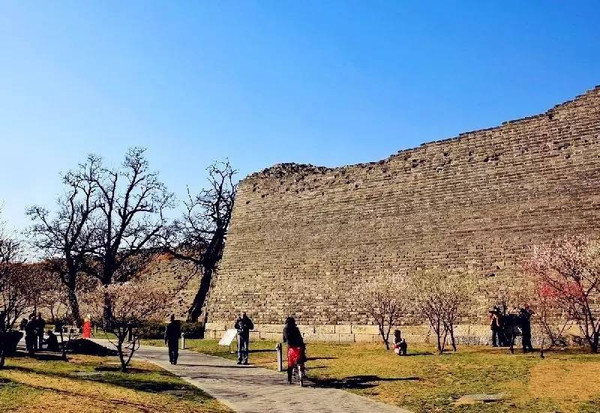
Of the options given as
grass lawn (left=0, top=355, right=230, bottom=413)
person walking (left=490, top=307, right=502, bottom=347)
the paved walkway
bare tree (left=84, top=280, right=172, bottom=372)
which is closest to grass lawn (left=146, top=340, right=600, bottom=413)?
person walking (left=490, top=307, right=502, bottom=347)

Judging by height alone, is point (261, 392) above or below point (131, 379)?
below

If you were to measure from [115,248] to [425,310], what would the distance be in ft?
78.0

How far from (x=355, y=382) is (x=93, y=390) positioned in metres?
5.28

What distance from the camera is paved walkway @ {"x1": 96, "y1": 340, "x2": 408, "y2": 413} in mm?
9492

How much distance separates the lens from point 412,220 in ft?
72.7

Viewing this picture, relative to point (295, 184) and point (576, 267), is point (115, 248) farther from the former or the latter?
point (576, 267)

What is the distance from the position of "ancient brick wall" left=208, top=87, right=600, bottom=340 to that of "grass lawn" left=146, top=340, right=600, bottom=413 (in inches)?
187

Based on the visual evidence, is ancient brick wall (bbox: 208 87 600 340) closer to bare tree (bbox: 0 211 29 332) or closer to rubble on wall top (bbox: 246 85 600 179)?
rubble on wall top (bbox: 246 85 600 179)

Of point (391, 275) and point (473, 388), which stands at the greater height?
point (391, 275)

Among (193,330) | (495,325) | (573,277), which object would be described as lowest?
(193,330)

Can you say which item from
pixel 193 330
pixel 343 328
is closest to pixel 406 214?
pixel 343 328

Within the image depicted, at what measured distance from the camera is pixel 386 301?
19.3 m

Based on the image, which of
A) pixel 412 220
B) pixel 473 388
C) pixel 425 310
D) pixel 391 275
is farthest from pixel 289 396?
pixel 412 220

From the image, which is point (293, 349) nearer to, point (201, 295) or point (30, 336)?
point (30, 336)
